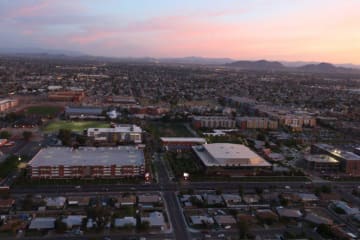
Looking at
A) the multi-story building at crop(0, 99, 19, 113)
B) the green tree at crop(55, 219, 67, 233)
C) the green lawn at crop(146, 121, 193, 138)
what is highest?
the multi-story building at crop(0, 99, 19, 113)

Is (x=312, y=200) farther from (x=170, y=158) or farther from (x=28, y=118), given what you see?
(x=28, y=118)

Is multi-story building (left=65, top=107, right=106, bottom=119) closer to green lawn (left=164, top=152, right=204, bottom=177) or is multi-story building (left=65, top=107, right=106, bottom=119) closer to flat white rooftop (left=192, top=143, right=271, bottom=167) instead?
green lawn (left=164, top=152, right=204, bottom=177)

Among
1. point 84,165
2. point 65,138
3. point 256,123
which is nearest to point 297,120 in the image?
point 256,123

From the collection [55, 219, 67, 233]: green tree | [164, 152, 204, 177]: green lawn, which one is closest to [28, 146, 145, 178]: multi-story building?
[164, 152, 204, 177]: green lawn

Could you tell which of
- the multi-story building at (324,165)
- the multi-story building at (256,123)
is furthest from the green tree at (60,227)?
the multi-story building at (256,123)

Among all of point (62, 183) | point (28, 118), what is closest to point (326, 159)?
point (62, 183)

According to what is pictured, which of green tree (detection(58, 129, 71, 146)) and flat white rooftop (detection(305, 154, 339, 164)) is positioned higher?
green tree (detection(58, 129, 71, 146))
